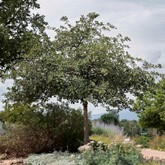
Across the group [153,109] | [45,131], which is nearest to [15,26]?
[45,131]

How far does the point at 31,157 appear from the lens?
12.6 metres

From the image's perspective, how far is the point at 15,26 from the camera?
730 inches

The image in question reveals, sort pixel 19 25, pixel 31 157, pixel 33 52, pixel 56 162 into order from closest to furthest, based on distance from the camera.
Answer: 1. pixel 56 162
2. pixel 31 157
3. pixel 33 52
4. pixel 19 25

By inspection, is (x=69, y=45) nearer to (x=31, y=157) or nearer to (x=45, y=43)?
(x=45, y=43)

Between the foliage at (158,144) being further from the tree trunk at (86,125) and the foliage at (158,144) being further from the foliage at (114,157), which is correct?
the foliage at (114,157)

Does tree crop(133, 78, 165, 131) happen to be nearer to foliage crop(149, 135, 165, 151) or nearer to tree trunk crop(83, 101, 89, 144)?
foliage crop(149, 135, 165, 151)

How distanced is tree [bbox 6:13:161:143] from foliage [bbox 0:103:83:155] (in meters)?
0.76

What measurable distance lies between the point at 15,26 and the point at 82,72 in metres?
6.30

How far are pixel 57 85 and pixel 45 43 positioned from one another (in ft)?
5.46

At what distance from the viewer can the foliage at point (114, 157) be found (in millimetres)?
9344

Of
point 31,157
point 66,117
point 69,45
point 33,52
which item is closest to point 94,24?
point 69,45

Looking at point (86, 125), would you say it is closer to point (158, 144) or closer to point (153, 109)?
point (158, 144)

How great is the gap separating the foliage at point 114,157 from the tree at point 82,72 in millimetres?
2297

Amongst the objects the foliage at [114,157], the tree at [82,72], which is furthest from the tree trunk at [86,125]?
the foliage at [114,157]
